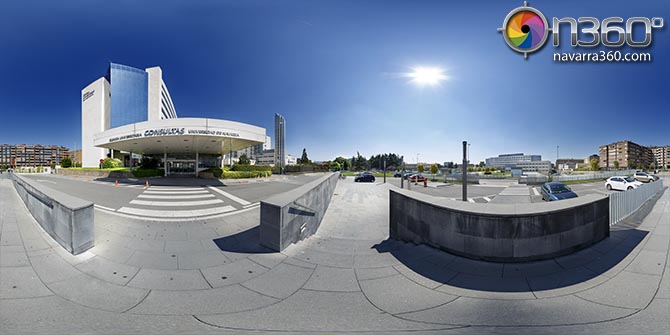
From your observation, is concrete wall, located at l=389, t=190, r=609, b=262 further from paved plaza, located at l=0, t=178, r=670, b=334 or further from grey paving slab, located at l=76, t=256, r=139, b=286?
grey paving slab, located at l=76, t=256, r=139, b=286

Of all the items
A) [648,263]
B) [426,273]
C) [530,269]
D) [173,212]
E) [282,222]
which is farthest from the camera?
[173,212]

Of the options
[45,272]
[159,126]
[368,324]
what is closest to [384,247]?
[368,324]

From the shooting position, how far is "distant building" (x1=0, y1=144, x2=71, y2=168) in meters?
117

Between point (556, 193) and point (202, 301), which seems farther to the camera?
point (556, 193)

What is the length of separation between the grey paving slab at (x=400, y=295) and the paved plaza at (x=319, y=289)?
0.01 metres

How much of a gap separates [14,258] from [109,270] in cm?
195

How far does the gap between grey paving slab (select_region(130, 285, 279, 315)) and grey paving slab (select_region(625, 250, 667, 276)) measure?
5619mm

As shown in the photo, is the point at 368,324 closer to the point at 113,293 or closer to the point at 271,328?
the point at 271,328

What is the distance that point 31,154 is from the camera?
12594 cm

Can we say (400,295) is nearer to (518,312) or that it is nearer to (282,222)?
(518,312)

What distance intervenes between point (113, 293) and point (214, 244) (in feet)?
6.42

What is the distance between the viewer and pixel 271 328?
2.64m

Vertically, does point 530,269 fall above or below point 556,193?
below

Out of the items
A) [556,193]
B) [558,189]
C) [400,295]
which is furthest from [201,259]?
[558,189]
